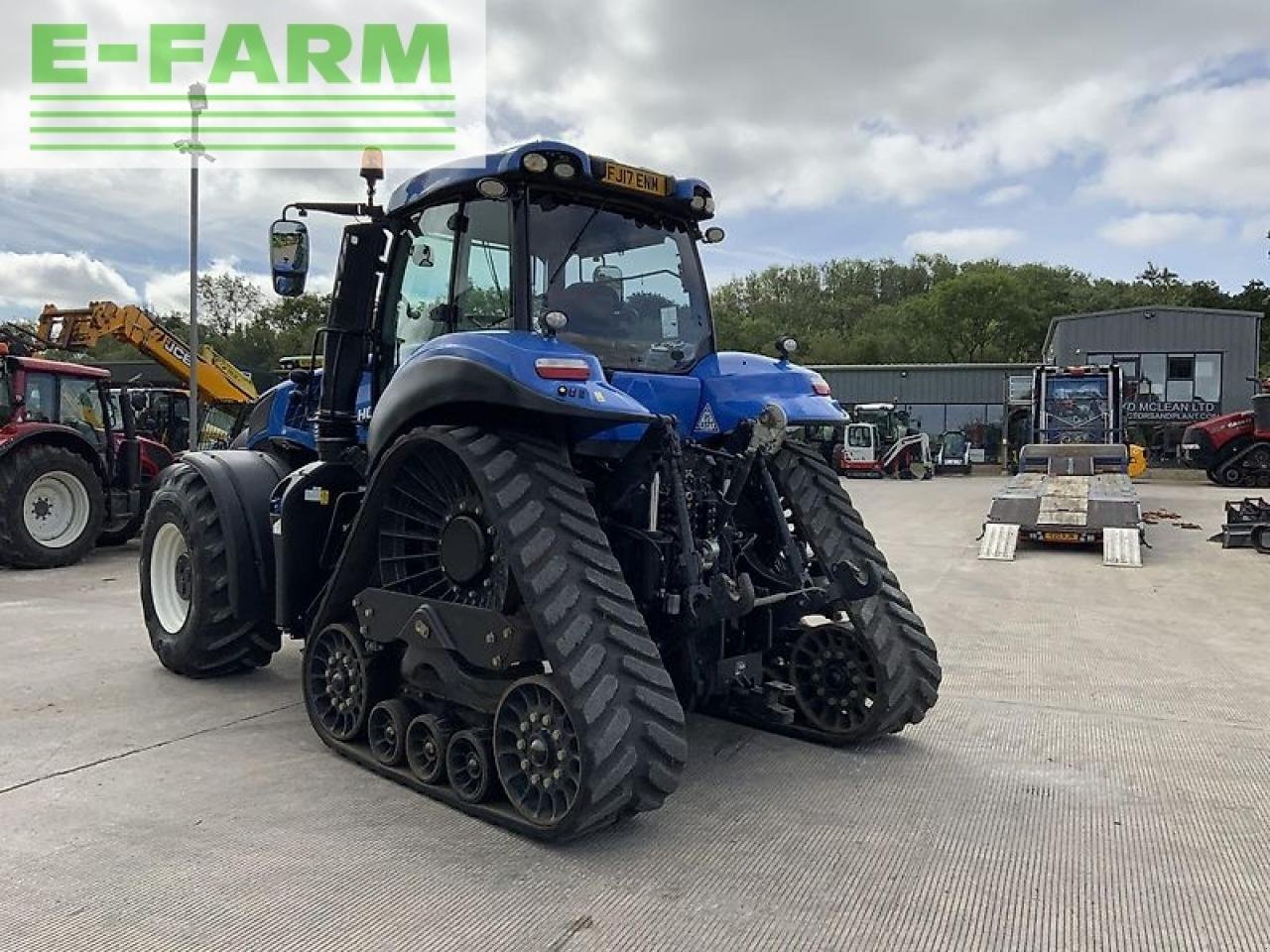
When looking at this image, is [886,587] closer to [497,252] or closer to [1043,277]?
[497,252]

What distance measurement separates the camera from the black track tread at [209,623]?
557 centimetres

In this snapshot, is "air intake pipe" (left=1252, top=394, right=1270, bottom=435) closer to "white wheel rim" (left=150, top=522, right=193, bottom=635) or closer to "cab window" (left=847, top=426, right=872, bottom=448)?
"cab window" (left=847, top=426, right=872, bottom=448)

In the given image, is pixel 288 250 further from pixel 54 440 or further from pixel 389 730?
pixel 54 440

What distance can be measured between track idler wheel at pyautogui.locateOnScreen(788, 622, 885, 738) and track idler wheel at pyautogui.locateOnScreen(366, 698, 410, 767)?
6.09 feet

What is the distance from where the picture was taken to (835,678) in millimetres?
4754

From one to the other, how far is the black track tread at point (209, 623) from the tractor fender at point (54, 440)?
5613mm

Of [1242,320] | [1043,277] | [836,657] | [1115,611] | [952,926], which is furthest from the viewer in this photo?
[1043,277]

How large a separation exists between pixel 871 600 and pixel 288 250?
3.34 meters

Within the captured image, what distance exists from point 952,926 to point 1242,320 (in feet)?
Result: 117

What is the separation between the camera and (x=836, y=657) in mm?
4727

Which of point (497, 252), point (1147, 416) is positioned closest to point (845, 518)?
point (497, 252)

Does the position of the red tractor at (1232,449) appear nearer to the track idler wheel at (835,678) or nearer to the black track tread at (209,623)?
the track idler wheel at (835,678)

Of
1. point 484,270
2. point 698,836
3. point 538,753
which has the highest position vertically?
point 484,270

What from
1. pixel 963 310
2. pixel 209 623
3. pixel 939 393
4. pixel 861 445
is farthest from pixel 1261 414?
pixel 963 310
